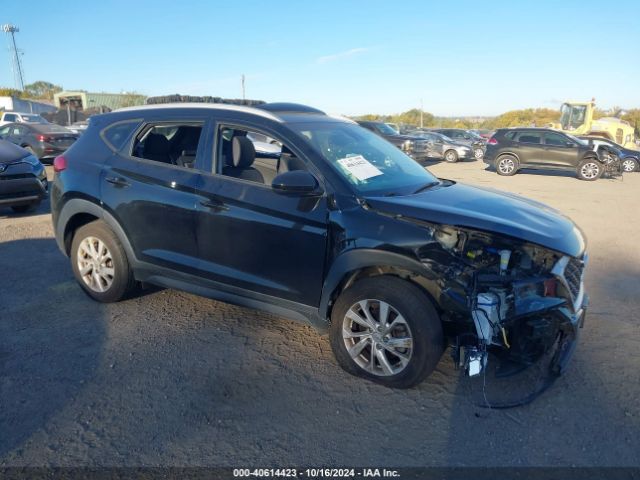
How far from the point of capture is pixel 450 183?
439cm

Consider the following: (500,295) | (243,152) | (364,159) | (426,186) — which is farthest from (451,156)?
(500,295)

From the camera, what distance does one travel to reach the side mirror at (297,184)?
10.7ft

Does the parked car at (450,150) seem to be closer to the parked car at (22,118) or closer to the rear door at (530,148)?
the rear door at (530,148)

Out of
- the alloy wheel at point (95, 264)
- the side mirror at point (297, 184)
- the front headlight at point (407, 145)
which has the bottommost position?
the front headlight at point (407, 145)

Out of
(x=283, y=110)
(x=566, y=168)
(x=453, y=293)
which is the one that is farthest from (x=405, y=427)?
(x=566, y=168)

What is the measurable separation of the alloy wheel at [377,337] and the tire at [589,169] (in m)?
15.9

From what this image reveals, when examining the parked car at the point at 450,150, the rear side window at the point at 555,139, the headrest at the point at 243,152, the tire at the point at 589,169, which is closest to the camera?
the headrest at the point at 243,152

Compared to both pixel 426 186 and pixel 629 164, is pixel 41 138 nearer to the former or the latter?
pixel 426 186

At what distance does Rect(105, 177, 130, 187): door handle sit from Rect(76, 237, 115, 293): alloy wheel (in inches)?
22.2

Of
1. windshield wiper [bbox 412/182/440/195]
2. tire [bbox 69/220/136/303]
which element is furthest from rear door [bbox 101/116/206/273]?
windshield wiper [bbox 412/182/440/195]

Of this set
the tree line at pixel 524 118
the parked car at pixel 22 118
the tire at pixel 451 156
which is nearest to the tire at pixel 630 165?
the tire at pixel 451 156

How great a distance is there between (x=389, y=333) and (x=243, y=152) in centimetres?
195

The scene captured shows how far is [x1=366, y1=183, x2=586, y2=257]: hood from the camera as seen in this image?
10.1 feet

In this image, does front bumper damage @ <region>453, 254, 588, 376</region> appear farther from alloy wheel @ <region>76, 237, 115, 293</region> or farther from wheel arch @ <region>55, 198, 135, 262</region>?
alloy wheel @ <region>76, 237, 115, 293</region>
